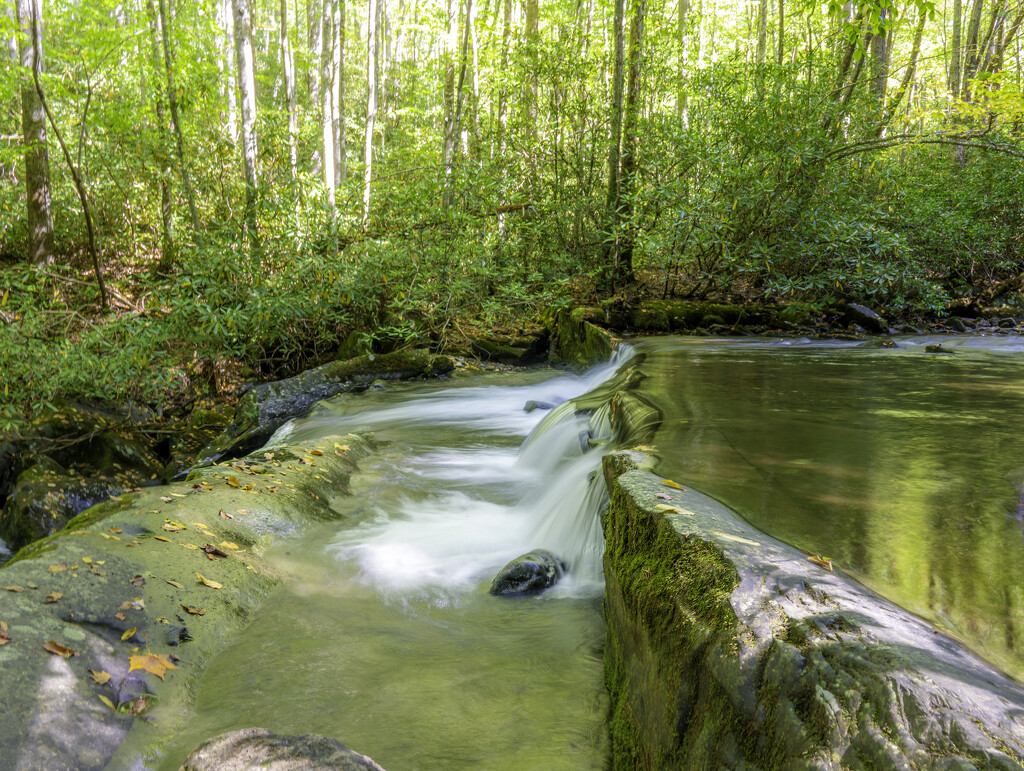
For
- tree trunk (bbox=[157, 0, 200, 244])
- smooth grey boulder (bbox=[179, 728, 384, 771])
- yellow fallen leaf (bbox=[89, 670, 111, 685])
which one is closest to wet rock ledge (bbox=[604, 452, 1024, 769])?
smooth grey boulder (bbox=[179, 728, 384, 771])

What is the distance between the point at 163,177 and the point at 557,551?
1084 centimetres

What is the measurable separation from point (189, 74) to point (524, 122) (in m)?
6.12

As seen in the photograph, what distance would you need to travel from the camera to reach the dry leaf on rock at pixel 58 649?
2.56 m

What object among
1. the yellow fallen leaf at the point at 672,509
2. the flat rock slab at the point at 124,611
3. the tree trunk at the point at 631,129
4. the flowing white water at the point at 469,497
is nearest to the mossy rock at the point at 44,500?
the flowing white water at the point at 469,497

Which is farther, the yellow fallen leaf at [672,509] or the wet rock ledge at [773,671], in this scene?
the yellow fallen leaf at [672,509]

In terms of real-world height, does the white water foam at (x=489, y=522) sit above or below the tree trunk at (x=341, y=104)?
below

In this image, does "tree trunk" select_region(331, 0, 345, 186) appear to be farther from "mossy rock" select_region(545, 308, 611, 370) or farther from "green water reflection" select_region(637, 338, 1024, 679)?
"green water reflection" select_region(637, 338, 1024, 679)

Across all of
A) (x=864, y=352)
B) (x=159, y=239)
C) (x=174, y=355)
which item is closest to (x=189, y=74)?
(x=159, y=239)

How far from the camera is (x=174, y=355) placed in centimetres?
881

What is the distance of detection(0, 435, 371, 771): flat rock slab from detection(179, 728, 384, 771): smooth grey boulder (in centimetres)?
62

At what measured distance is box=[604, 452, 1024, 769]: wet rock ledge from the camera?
4.73 feet

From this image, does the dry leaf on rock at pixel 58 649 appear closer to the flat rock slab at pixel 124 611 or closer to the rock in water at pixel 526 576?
the flat rock slab at pixel 124 611

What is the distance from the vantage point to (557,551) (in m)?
4.34

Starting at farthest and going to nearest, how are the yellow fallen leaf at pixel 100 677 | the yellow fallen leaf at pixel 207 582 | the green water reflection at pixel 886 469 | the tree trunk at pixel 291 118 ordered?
the tree trunk at pixel 291 118 < the yellow fallen leaf at pixel 207 582 < the yellow fallen leaf at pixel 100 677 < the green water reflection at pixel 886 469
